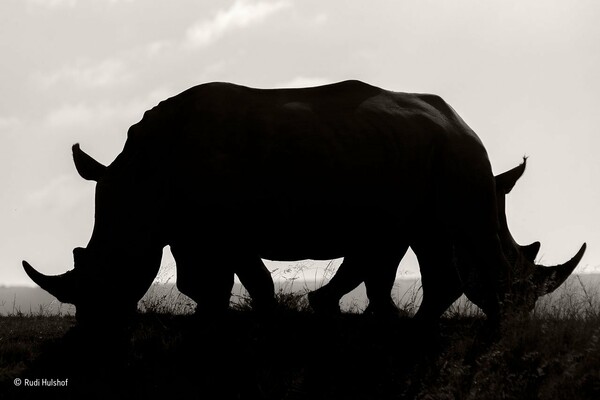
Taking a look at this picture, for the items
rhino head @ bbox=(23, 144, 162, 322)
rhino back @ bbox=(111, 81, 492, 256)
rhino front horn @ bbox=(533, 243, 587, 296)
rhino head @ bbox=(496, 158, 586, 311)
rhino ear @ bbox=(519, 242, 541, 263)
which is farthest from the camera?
rhino ear @ bbox=(519, 242, 541, 263)

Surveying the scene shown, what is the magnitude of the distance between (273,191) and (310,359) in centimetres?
130

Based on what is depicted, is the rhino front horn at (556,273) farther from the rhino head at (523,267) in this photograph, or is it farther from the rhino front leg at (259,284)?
the rhino front leg at (259,284)

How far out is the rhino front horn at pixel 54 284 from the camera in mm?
6652

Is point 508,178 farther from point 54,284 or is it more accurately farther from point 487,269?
point 54,284

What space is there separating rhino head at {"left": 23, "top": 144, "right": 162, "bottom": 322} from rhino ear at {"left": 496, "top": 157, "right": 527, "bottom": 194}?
313 cm

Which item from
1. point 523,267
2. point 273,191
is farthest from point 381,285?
point 273,191

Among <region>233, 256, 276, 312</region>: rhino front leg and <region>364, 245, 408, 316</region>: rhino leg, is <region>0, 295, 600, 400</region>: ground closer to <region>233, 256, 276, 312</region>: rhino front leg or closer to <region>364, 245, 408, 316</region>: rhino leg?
<region>233, 256, 276, 312</region>: rhino front leg

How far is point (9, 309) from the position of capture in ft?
32.8

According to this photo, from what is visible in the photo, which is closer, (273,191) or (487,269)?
(273,191)

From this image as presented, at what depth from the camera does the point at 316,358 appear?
649 centimetres

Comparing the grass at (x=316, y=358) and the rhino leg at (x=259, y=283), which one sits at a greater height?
the rhino leg at (x=259, y=283)

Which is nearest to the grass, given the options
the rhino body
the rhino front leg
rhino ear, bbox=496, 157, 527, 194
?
the rhino front leg

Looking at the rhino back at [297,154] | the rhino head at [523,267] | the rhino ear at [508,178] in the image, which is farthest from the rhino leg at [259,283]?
the rhino ear at [508,178]

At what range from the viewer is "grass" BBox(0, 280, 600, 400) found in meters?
5.92
